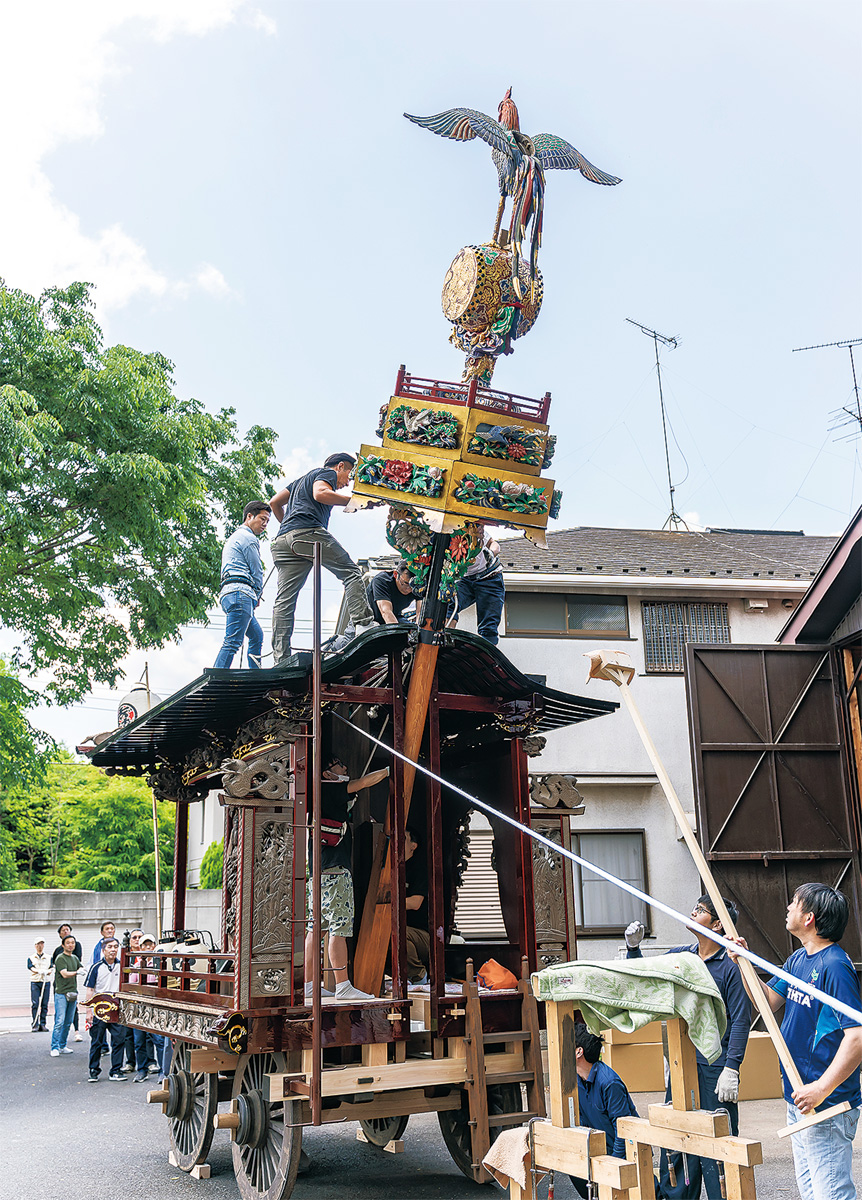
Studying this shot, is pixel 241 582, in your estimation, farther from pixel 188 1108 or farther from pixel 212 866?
pixel 212 866

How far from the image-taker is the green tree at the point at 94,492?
15273mm

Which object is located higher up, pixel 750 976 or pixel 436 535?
pixel 436 535

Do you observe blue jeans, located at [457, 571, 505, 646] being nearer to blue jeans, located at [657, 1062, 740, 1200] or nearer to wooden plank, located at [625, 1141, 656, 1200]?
blue jeans, located at [657, 1062, 740, 1200]

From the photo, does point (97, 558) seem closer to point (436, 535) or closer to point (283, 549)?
point (283, 549)

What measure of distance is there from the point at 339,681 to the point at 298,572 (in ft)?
4.20

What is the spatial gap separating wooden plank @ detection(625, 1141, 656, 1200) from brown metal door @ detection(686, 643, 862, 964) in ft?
28.8

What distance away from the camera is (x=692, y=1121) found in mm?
3992

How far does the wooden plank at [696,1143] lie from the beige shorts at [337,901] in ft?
14.6

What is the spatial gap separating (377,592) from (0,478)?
772cm

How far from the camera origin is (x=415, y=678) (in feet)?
26.0

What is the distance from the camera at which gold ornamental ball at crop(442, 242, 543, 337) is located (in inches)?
313

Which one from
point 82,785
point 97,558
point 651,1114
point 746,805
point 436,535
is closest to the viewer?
point 651,1114

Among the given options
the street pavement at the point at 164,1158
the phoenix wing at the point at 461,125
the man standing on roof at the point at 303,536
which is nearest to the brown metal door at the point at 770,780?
the street pavement at the point at 164,1158

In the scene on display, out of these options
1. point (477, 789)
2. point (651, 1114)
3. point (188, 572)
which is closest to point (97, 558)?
point (188, 572)
